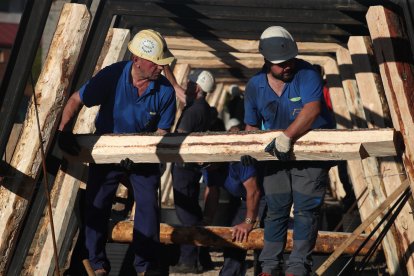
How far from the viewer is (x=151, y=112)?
9102mm

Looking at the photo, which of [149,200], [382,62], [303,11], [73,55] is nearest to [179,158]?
[149,200]

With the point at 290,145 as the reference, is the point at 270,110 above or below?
above

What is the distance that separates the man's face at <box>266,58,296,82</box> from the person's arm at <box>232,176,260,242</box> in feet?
4.99

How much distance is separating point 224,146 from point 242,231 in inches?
63.1

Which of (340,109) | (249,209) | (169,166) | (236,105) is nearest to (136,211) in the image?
(249,209)

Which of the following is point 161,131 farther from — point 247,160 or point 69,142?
point 247,160

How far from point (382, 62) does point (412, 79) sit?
0.39 meters

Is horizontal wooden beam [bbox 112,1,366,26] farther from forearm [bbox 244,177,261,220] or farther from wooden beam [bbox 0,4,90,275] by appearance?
wooden beam [bbox 0,4,90,275]

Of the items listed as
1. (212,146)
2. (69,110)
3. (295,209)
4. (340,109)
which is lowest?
(295,209)

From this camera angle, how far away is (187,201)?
39.8 ft

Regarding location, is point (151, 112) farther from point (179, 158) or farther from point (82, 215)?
point (82, 215)

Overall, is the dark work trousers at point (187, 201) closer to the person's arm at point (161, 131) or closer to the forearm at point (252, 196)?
the forearm at point (252, 196)

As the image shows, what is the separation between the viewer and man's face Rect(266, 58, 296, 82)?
28.5 feet

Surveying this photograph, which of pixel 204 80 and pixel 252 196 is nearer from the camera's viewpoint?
pixel 252 196
